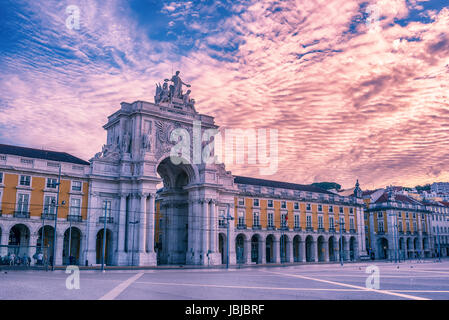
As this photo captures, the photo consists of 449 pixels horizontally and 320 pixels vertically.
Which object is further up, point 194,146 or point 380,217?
point 194,146

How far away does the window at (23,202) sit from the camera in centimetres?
5281

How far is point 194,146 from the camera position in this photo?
68750 millimetres

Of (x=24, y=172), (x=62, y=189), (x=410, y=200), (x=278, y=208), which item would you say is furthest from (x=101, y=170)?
(x=410, y=200)

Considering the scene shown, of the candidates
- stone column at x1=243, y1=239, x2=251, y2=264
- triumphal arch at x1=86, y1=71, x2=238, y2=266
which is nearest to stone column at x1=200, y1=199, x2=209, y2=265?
triumphal arch at x1=86, y1=71, x2=238, y2=266

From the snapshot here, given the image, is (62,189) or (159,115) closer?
(62,189)

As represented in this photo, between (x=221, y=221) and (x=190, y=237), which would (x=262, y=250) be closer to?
(x=221, y=221)

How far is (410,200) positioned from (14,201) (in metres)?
101

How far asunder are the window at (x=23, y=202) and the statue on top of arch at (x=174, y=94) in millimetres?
24522

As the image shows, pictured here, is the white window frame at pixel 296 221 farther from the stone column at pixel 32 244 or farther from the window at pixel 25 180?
the window at pixel 25 180

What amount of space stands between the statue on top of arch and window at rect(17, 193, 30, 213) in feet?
80.5

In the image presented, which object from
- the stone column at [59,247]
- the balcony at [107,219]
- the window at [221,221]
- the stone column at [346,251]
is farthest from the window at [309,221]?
the stone column at [59,247]

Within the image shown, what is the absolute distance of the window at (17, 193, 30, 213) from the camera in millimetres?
52812

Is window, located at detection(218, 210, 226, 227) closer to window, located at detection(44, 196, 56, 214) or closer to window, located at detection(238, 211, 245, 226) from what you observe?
window, located at detection(238, 211, 245, 226)
